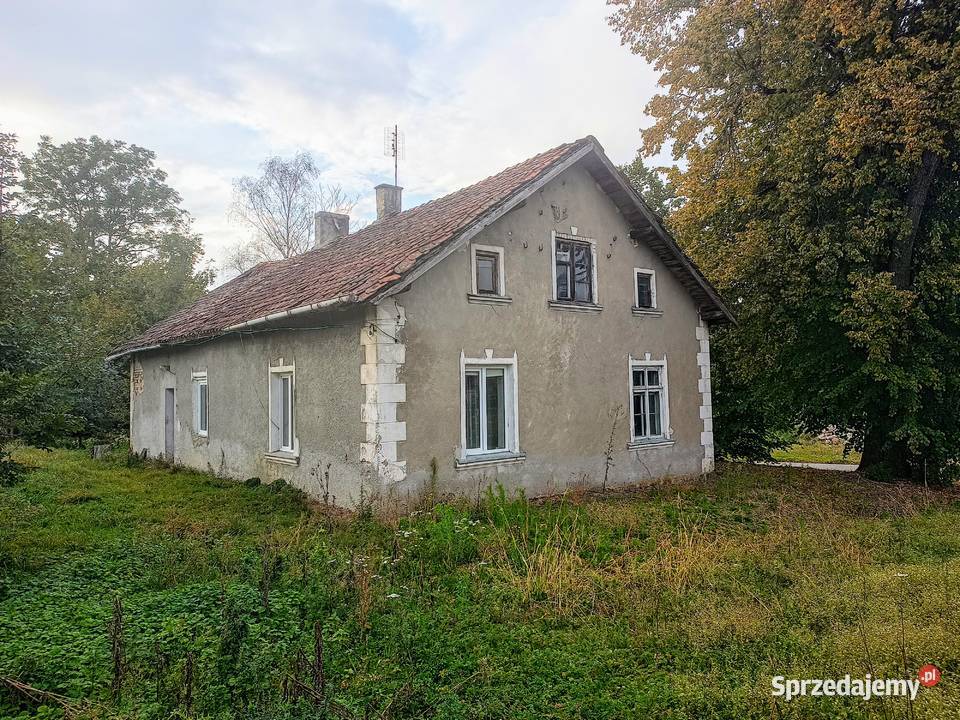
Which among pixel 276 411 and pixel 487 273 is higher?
pixel 487 273

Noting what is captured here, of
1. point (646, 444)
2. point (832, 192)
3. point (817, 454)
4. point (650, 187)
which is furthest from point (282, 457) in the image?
point (817, 454)

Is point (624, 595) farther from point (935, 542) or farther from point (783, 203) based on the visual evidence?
point (783, 203)

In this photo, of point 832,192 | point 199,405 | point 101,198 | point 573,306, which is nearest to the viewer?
point 573,306

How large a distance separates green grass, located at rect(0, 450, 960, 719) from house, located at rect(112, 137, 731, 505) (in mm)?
1286

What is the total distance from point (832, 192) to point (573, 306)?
5493 mm

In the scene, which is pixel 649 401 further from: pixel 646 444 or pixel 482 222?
pixel 482 222

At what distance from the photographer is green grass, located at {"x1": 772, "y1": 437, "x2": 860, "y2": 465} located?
2305cm

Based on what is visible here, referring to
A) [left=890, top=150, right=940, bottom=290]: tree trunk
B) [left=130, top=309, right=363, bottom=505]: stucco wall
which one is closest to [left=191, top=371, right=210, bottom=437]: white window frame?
[left=130, top=309, right=363, bottom=505]: stucco wall

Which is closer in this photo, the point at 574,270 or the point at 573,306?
the point at 573,306

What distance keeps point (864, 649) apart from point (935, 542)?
4.30 m

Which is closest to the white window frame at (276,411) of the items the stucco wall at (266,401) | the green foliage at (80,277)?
the stucco wall at (266,401)

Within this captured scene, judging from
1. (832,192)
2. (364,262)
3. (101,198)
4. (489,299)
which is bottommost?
(489,299)

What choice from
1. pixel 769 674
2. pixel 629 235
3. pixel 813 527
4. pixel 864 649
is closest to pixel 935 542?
pixel 813 527

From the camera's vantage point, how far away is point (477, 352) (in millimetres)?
10055
